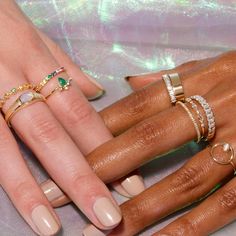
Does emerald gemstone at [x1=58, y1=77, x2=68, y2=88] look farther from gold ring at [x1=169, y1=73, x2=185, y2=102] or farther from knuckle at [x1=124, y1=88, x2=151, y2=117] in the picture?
gold ring at [x1=169, y1=73, x2=185, y2=102]

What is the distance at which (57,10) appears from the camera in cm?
161

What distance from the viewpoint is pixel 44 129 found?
1177 mm

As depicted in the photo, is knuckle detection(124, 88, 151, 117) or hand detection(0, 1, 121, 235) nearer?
hand detection(0, 1, 121, 235)

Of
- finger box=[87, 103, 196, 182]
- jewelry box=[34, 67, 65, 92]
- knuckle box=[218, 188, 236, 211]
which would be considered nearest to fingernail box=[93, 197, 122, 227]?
finger box=[87, 103, 196, 182]

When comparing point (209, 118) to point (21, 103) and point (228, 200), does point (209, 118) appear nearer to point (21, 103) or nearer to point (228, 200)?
point (228, 200)

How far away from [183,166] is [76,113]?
29 cm

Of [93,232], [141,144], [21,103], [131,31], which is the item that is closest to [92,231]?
[93,232]

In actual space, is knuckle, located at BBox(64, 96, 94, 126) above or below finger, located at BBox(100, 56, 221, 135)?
above

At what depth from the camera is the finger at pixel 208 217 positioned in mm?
1099

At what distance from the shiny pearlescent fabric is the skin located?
0.28 m

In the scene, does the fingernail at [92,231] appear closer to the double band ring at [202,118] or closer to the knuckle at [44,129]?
the knuckle at [44,129]

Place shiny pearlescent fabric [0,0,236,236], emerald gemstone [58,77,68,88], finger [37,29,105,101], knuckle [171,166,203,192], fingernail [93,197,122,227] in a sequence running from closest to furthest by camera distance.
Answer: fingernail [93,197,122,227], knuckle [171,166,203,192], emerald gemstone [58,77,68,88], finger [37,29,105,101], shiny pearlescent fabric [0,0,236,236]

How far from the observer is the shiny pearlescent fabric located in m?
1.53

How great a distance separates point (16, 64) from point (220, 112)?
1.66 feet
